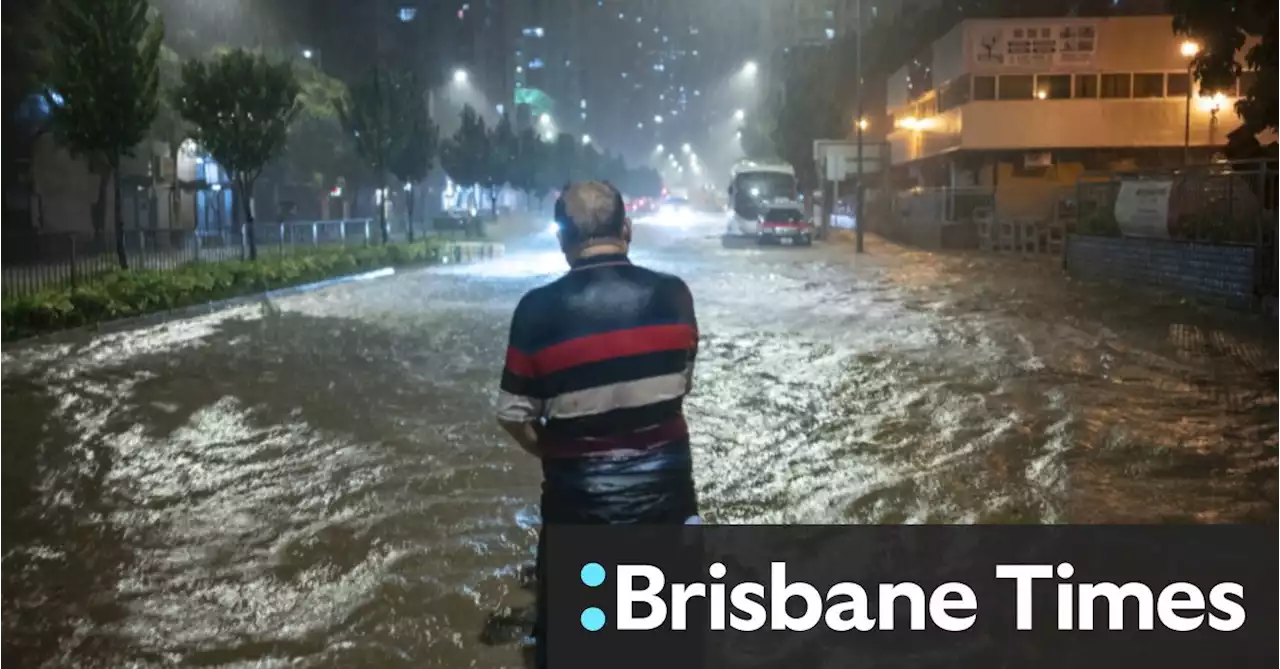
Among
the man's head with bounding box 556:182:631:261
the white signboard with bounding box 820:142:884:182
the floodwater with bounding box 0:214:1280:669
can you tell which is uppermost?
the white signboard with bounding box 820:142:884:182

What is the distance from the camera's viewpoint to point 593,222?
149 inches

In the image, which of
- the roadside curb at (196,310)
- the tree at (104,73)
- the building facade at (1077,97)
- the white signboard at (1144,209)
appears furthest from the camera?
the building facade at (1077,97)

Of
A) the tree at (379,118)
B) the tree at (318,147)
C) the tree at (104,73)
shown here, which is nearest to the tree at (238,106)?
the tree at (104,73)

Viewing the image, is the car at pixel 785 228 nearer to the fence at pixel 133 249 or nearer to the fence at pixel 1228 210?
the fence at pixel 133 249

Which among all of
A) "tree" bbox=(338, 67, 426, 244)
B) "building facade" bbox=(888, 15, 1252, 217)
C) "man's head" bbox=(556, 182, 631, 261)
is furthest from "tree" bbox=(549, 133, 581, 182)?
"man's head" bbox=(556, 182, 631, 261)

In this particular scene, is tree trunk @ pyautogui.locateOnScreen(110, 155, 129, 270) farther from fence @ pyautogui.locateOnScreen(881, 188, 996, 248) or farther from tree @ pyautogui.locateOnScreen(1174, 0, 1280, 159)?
fence @ pyautogui.locateOnScreen(881, 188, 996, 248)

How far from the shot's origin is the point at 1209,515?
781 centimetres

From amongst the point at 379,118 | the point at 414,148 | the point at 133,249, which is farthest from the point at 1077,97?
the point at 133,249

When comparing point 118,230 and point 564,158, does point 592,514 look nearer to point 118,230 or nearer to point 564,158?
point 118,230

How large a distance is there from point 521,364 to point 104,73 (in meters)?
21.4

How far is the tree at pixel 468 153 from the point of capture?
59.3m

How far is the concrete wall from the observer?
64.1 ft

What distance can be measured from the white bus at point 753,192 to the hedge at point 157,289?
844 inches

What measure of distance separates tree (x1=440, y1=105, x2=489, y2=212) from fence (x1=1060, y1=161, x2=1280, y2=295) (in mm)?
38151
